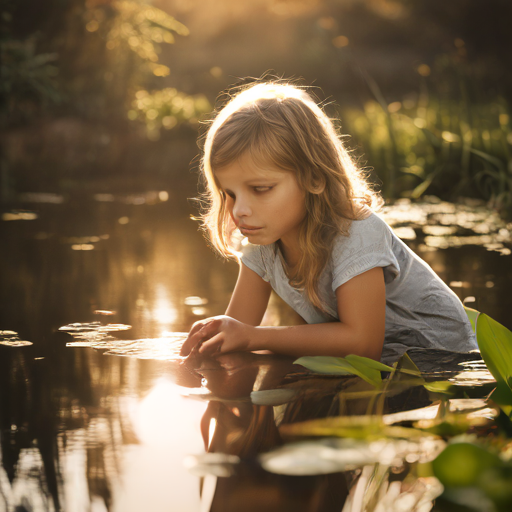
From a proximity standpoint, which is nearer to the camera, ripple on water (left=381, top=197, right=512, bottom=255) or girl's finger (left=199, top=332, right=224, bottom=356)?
girl's finger (left=199, top=332, right=224, bottom=356)

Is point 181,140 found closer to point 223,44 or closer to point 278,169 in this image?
point 278,169

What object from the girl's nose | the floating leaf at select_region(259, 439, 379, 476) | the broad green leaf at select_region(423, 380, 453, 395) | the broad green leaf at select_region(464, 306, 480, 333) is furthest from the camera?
the broad green leaf at select_region(464, 306, 480, 333)

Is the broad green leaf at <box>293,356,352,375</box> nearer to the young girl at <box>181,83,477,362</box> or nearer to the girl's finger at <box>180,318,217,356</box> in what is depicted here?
the young girl at <box>181,83,477,362</box>

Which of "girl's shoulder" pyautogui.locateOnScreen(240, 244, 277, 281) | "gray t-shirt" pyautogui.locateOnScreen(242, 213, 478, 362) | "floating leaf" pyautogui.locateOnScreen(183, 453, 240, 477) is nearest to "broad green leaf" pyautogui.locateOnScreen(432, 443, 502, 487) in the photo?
"floating leaf" pyautogui.locateOnScreen(183, 453, 240, 477)

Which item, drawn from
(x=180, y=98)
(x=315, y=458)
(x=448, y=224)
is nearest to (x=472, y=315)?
(x=315, y=458)

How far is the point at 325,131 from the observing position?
1.39 meters

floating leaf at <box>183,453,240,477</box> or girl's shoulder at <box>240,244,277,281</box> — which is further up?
girl's shoulder at <box>240,244,277,281</box>

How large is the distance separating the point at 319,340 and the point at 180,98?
6365mm

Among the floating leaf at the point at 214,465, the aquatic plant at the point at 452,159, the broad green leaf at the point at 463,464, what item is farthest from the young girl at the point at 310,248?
the aquatic plant at the point at 452,159

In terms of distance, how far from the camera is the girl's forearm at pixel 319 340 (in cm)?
124

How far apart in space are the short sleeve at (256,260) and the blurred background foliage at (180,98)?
1.08m

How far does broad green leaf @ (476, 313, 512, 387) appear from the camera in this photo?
938 mm

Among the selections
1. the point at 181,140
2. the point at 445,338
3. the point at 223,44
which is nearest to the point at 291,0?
the point at 223,44

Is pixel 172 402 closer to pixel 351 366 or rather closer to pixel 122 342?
pixel 351 366
